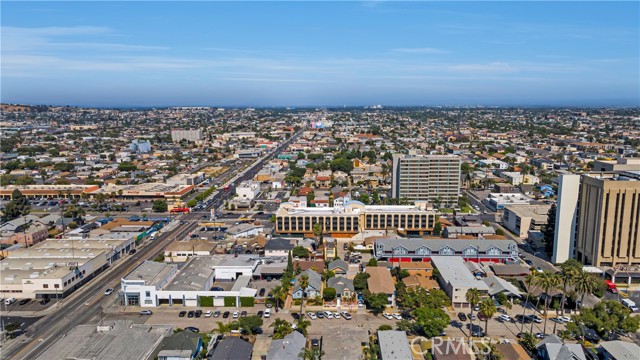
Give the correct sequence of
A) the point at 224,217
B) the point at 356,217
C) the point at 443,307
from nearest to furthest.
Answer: the point at 443,307 → the point at 356,217 → the point at 224,217

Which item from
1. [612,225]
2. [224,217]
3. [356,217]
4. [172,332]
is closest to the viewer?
[172,332]

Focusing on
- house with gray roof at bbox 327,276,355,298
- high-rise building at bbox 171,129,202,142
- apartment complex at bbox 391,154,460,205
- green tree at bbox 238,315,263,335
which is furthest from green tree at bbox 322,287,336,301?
high-rise building at bbox 171,129,202,142

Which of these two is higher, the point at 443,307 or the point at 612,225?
the point at 612,225

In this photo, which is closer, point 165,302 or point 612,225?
point 165,302

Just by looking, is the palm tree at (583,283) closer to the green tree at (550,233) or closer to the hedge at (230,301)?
the green tree at (550,233)

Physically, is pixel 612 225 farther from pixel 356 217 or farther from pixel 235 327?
pixel 235 327

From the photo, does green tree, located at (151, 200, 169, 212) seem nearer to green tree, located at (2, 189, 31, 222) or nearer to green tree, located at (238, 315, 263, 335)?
green tree, located at (2, 189, 31, 222)

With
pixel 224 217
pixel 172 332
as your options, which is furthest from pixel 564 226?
pixel 224 217
